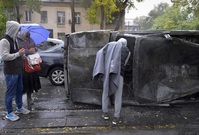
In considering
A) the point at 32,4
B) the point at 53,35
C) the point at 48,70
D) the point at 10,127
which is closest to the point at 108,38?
the point at 10,127

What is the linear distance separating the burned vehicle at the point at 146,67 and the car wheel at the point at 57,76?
7.28 feet

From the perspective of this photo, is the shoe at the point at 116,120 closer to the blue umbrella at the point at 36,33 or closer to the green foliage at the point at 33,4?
the blue umbrella at the point at 36,33

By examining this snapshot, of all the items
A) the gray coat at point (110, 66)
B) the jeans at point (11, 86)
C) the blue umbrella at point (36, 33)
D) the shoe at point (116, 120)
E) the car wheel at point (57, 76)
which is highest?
the blue umbrella at point (36, 33)

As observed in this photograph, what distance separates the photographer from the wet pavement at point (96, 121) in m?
4.33

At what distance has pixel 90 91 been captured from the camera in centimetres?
558

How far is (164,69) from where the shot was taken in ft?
16.2

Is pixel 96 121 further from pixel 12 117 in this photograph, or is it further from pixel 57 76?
pixel 57 76

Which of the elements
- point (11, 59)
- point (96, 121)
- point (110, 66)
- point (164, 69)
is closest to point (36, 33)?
point (11, 59)

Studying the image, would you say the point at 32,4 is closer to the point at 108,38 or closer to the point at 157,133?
the point at 108,38

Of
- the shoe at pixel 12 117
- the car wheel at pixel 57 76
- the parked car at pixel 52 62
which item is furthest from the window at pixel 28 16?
the shoe at pixel 12 117

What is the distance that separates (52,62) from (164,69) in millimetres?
4176

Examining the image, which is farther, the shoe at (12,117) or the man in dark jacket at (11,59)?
the shoe at (12,117)

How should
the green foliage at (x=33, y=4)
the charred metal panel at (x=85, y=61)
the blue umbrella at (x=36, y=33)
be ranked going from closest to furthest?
the charred metal panel at (x=85, y=61) → the blue umbrella at (x=36, y=33) → the green foliage at (x=33, y=4)

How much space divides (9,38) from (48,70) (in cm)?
337
